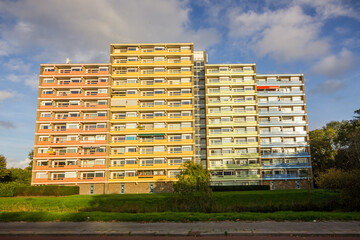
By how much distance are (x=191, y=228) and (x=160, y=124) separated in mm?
48815

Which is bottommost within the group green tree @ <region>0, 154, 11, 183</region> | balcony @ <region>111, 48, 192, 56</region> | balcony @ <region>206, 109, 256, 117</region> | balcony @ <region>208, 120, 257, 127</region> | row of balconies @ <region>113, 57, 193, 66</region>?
green tree @ <region>0, 154, 11, 183</region>

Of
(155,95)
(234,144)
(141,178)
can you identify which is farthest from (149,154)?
(234,144)

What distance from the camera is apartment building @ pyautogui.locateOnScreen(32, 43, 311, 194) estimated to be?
6025cm

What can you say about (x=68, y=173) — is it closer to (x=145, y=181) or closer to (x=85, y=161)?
(x=85, y=161)

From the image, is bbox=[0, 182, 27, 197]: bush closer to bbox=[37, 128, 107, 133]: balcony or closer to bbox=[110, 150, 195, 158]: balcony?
bbox=[37, 128, 107, 133]: balcony

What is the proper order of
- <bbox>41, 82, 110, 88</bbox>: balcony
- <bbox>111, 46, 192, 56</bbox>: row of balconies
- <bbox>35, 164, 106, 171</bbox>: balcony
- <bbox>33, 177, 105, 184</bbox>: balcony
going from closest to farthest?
<bbox>33, 177, 105, 184</bbox>: balcony
<bbox>35, 164, 106, 171</bbox>: balcony
<bbox>41, 82, 110, 88</bbox>: balcony
<bbox>111, 46, 192, 56</bbox>: row of balconies

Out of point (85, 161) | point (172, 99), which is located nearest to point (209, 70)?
point (172, 99)

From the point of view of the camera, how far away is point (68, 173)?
5956cm

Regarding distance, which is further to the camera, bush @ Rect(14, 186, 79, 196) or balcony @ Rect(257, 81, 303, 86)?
balcony @ Rect(257, 81, 303, 86)

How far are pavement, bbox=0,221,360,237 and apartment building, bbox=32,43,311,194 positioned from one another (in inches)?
1709

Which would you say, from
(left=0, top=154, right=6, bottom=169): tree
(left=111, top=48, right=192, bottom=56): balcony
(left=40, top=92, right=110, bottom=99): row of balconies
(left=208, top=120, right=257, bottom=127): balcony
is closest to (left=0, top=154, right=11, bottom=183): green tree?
(left=0, top=154, right=6, bottom=169): tree

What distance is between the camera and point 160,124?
63.7 metres

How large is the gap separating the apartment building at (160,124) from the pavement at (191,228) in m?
43.4

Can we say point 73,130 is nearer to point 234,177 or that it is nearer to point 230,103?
point 230,103
